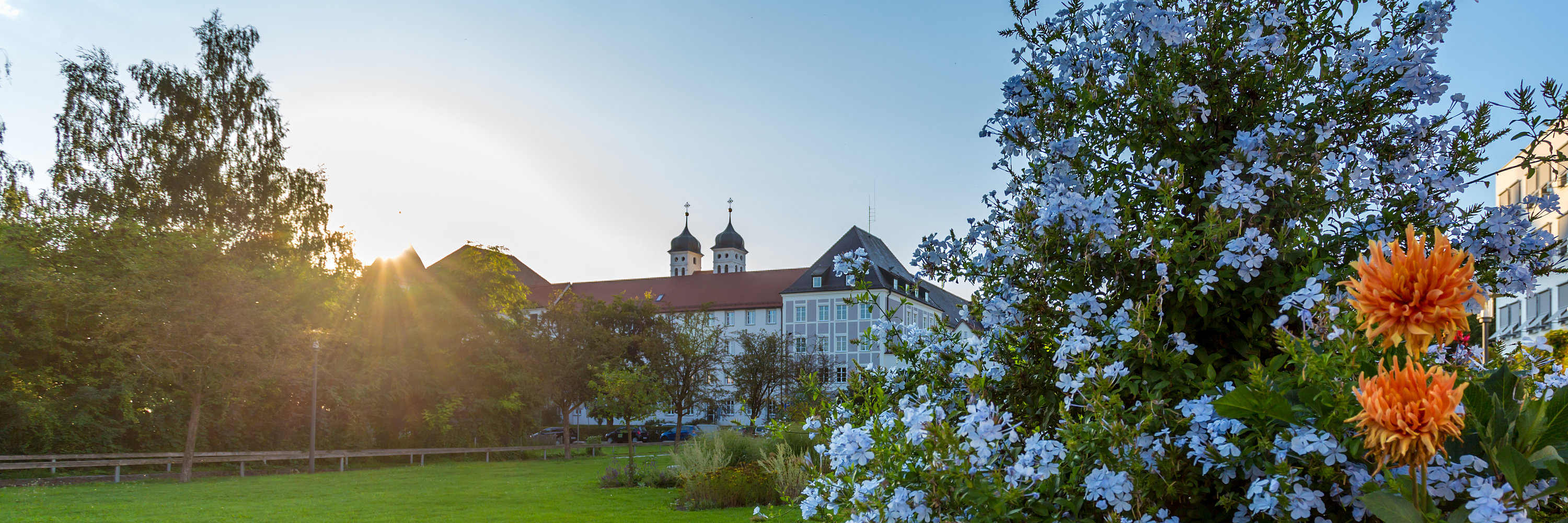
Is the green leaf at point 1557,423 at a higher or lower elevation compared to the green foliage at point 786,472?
higher

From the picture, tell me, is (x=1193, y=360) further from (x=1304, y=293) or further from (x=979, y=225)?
(x=979, y=225)

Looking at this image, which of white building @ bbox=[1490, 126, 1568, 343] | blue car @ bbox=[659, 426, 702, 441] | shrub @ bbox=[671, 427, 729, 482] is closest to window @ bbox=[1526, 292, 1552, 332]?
white building @ bbox=[1490, 126, 1568, 343]

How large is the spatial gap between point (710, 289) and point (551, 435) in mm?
24925

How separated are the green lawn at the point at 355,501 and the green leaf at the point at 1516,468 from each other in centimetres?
1017

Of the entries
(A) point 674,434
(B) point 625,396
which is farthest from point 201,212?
(A) point 674,434

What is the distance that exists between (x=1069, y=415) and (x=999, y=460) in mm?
230

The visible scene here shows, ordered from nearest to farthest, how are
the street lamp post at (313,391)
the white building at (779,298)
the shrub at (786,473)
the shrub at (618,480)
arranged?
1. the shrub at (786,473)
2. the shrub at (618,480)
3. the street lamp post at (313,391)
4. the white building at (779,298)

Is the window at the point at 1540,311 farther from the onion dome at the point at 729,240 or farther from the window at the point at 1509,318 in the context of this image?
the onion dome at the point at 729,240

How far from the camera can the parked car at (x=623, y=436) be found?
47531mm

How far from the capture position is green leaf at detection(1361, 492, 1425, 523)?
1664 mm

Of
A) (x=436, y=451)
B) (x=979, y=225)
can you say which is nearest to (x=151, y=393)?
(x=436, y=451)

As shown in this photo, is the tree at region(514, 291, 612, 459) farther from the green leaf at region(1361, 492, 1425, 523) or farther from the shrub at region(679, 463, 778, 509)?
the green leaf at region(1361, 492, 1425, 523)

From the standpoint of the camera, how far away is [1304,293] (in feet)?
7.17

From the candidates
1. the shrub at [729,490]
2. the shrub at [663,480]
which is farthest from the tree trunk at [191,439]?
the shrub at [729,490]
